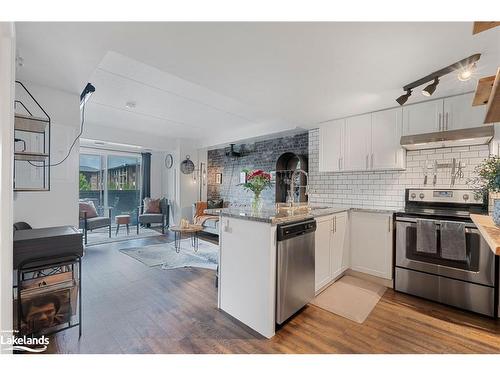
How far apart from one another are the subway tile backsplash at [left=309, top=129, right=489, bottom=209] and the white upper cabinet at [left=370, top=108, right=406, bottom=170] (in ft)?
0.72

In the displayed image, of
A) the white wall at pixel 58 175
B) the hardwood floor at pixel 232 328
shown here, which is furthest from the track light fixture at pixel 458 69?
the white wall at pixel 58 175

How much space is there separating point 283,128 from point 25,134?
361cm

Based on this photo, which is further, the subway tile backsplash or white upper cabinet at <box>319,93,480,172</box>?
the subway tile backsplash

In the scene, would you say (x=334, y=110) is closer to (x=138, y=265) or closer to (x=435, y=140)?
(x=435, y=140)

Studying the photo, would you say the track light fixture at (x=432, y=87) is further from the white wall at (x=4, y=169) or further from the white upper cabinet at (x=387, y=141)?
the white wall at (x=4, y=169)

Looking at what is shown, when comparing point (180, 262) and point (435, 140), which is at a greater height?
point (435, 140)

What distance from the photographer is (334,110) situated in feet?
10.4

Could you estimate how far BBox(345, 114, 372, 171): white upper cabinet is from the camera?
10.7 feet

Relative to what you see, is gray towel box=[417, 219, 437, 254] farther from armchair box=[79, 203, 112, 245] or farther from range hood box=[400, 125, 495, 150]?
armchair box=[79, 203, 112, 245]

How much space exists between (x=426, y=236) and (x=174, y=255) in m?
3.74

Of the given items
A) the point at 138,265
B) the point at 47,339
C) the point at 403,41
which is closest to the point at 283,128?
the point at 403,41

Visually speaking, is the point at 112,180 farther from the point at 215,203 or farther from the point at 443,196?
the point at 443,196

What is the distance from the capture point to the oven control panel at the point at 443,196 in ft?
8.67

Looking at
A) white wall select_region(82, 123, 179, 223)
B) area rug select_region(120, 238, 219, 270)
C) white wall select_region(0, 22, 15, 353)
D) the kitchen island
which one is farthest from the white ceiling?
area rug select_region(120, 238, 219, 270)
